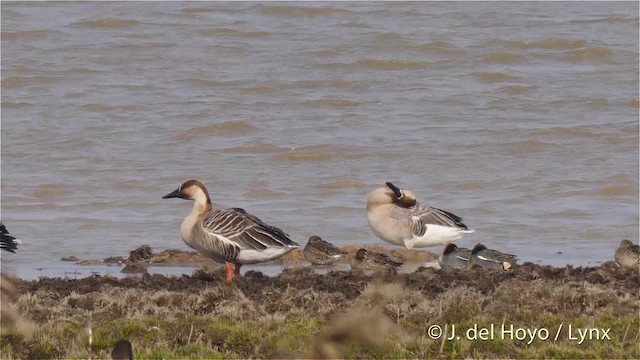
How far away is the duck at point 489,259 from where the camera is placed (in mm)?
11055

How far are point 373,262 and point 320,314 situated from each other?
3599mm

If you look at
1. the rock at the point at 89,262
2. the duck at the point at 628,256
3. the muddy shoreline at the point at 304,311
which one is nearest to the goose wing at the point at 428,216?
the duck at the point at 628,256

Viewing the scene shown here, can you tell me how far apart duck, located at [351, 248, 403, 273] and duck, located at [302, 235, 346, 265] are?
21cm

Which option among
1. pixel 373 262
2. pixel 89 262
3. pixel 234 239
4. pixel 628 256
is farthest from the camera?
pixel 89 262

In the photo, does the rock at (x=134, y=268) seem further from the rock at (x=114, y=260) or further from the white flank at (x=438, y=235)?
the white flank at (x=438, y=235)

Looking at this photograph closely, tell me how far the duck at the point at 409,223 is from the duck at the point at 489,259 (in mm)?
1285

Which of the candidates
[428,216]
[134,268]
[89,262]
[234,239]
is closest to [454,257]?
[428,216]

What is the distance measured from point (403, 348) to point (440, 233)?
5851 mm

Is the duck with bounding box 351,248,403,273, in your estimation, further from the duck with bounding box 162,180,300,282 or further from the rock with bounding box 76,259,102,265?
the rock with bounding box 76,259,102,265

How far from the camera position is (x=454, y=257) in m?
11.8

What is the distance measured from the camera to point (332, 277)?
9953 millimetres

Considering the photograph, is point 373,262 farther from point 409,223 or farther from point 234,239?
point 234,239

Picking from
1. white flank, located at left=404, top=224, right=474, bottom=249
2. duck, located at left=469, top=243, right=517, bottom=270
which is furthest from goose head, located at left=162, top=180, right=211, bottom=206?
white flank, located at left=404, top=224, right=474, bottom=249

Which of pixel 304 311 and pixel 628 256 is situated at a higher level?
pixel 304 311
